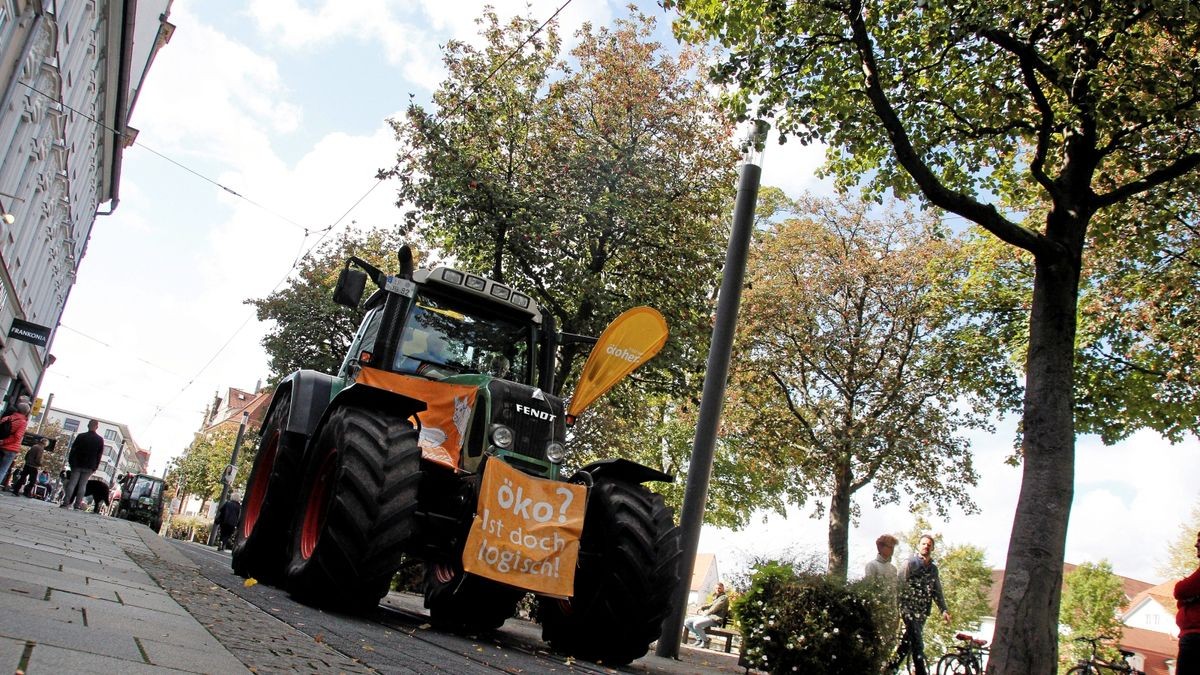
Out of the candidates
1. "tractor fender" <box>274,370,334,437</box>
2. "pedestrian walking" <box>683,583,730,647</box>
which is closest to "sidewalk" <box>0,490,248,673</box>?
"tractor fender" <box>274,370,334,437</box>

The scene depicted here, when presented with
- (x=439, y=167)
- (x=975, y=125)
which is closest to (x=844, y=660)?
(x=975, y=125)

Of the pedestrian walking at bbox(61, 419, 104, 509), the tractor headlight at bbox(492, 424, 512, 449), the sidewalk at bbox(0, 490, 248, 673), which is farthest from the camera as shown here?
the pedestrian walking at bbox(61, 419, 104, 509)

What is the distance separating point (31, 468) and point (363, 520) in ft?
73.0

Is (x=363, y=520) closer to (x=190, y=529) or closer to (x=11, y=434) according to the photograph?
(x=11, y=434)

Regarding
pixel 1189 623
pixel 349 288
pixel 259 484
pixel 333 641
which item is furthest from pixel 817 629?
pixel 333 641

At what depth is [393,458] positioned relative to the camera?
231 inches

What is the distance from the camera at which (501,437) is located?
6699 millimetres

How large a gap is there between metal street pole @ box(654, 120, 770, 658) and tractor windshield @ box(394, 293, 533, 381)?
2.95 m

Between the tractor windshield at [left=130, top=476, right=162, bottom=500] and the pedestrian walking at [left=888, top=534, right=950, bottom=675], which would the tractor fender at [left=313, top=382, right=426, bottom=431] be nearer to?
the pedestrian walking at [left=888, top=534, right=950, bottom=675]

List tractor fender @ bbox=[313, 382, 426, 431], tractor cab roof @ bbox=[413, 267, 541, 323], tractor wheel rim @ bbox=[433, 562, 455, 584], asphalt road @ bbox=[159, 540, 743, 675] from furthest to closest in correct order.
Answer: tractor cab roof @ bbox=[413, 267, 541, 323] → tractor wheel rim @ bbox=[433, 562, 455, 584] → tractor fender @ bbox=[313, 382, 426, 431] → asphalt road @ bbox=[159, 540, 743, 675]

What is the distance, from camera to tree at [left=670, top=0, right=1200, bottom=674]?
834 cm

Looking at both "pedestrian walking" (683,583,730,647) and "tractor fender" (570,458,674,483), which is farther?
"pedestrian walking" (683,583,730,647)

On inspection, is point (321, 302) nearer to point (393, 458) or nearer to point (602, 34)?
point (602, 34)

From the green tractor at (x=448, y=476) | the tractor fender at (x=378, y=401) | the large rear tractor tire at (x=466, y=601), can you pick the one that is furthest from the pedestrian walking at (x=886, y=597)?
the tractor fender at (x=378, y=401)
